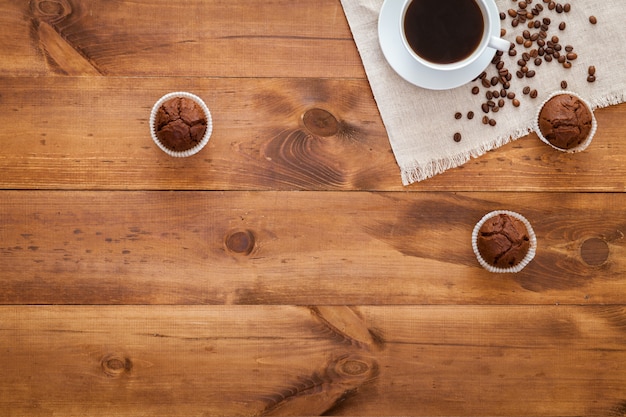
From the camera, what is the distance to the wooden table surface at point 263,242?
1.45 metres

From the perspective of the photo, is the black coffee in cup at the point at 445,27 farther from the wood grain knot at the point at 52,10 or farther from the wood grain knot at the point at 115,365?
the wood grain knot at the point at 115,365

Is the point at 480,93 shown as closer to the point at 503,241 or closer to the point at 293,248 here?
the point at 503,241

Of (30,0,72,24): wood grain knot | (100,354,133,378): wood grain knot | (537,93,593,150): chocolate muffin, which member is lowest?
(100,354,133,378): wood grain knot

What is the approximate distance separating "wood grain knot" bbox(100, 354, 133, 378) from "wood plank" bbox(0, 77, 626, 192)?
0.43 metres

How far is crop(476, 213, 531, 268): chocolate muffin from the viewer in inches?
54.7

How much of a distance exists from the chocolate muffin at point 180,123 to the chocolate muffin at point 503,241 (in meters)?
0.74

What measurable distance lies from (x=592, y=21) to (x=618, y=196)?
447 millimetres

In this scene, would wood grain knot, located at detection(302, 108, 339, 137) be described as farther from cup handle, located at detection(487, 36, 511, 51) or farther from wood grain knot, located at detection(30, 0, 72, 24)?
wood grain knot, located at detection(30, 0, 72, 24)

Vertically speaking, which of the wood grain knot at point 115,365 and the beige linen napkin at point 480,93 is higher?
the beige linen napkin at point 480,93

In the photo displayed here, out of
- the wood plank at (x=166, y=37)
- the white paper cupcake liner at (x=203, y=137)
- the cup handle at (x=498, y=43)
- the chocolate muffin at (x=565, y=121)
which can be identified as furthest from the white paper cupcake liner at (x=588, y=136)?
the white paper cupcake liner at (x=203, y=137)

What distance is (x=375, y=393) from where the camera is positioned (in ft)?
4.82

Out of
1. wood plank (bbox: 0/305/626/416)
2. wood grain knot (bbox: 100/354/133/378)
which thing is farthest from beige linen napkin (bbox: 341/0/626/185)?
wood grain knot (bbox: 100/354/133/378)

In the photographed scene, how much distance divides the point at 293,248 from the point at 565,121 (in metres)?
0.73

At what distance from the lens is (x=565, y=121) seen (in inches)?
54.6
